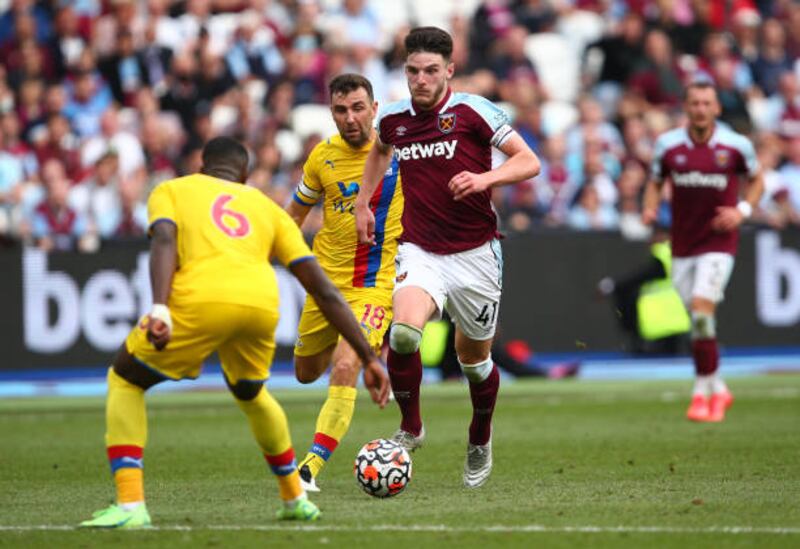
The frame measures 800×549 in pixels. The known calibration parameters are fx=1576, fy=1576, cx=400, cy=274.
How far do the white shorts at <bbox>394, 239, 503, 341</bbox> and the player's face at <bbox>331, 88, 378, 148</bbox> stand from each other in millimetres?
1070

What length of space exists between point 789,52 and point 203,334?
63.4ft

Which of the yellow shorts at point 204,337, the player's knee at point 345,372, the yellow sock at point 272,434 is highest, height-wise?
the yellow shorts at point 204,337

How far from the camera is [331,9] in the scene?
888 inches

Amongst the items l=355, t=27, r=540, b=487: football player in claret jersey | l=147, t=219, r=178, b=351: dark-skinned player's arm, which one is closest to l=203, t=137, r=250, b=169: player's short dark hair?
l=147, t=219, r=178, b=351: dark-skinned player's arm

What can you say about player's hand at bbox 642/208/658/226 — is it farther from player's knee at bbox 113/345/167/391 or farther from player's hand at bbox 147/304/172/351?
player's hand at bbox 147/304/172/351

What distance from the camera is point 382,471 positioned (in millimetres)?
8672

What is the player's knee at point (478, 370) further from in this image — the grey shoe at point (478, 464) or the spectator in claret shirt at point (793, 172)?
the spectator in claret shirt at point (793, 172)

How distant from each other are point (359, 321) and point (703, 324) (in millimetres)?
5028

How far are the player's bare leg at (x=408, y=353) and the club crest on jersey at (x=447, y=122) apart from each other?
947 millimetres

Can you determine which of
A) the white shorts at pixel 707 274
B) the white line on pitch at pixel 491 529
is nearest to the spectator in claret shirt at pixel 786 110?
the white shorts at pixel 707 274

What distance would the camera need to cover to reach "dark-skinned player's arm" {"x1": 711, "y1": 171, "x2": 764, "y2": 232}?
1370 centimetres

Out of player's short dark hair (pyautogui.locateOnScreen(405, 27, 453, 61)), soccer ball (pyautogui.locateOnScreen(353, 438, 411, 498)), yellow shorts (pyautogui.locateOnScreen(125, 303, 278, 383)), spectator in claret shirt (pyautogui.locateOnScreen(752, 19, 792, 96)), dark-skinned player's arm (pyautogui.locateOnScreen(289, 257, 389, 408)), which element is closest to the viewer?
yellow shorts (pyautogui.locateOnScreen(125, 303, 278, 383))

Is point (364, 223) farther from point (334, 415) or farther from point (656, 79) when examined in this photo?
point (656, 79)

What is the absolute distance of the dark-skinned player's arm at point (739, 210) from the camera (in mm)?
13703
